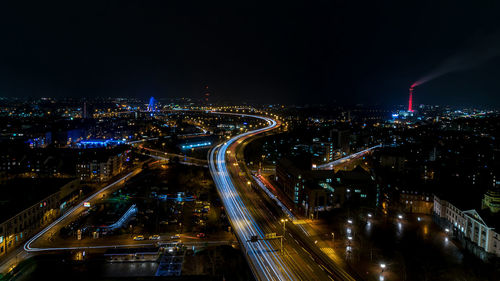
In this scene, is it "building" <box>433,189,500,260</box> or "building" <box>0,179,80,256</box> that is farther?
"building" <box>0,179,80,256</box>

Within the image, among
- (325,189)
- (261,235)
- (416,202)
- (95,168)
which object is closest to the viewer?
(261,235)

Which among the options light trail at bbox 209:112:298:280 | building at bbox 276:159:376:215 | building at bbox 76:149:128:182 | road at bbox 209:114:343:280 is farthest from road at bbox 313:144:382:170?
building at bbox 76:149:128:182

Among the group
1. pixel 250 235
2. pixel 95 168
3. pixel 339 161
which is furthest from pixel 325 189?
pixel 95 168

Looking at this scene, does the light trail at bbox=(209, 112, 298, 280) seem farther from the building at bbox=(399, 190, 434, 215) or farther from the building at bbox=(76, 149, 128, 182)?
the building at bbox=(399, 190, 434, 215)

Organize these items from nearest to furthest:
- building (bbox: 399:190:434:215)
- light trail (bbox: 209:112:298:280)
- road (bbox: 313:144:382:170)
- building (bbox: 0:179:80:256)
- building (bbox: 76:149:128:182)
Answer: light trail (bbox: 209:112:298:280)
building (bbox: 0:179:80:256)
building (bbox: 399:190:434:215)
building (bbox: 76:149:128:182)
road (bbox: 313:144:382:170)

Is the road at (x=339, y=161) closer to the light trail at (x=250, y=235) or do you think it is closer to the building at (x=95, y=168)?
the light trail at (x=250, y=235)

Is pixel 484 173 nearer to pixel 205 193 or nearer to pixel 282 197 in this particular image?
pixel 282 197

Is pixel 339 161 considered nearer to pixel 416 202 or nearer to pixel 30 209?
pixel 416 202

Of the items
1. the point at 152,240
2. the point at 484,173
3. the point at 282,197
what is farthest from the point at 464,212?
the point at 152,240

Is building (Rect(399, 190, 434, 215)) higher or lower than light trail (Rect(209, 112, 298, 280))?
higher
